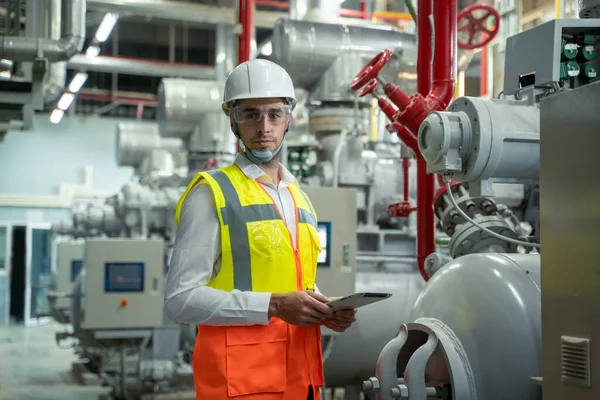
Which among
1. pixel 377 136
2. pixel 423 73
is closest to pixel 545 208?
pixel 423 73

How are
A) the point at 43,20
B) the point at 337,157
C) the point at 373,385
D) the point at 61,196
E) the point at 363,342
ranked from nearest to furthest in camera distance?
the point at 373,385 < the point at 363,342 < the point at 337,157 < the point at 43,20 < the point at 61,196

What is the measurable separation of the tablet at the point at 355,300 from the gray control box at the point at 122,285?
5147 millimetres


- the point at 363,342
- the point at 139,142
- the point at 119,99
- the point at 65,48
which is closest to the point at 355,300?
the point at 363,342

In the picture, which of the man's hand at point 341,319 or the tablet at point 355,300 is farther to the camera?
the man's hand at point 341,319

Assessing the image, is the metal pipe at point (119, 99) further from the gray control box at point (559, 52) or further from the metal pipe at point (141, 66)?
the gray control box at point (559, 52)

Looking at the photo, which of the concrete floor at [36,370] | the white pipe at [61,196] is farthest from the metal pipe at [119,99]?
the concrete floor at [36,370]

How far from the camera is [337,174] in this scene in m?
6.07

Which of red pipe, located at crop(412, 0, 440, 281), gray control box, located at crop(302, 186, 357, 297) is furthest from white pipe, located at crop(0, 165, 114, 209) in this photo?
red pipe, located at crop(412, 0, 440, 281)

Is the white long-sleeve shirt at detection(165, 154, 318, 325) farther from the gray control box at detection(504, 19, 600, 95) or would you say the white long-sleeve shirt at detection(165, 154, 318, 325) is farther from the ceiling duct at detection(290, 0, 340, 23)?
the ceiling duct at detection(290, 0, 340, 23)

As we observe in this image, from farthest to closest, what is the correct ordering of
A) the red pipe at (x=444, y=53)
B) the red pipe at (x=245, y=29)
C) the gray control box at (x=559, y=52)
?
the red pipe at (x=245, y=29), the red pipe at (x=444, y=53), the gray control box at (x=559, y=52)

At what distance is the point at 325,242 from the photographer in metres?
5.39

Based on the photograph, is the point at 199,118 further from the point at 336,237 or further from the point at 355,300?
the point at 355,300

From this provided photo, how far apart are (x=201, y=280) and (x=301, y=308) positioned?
0.29 m

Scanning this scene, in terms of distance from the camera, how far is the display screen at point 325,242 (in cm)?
535
